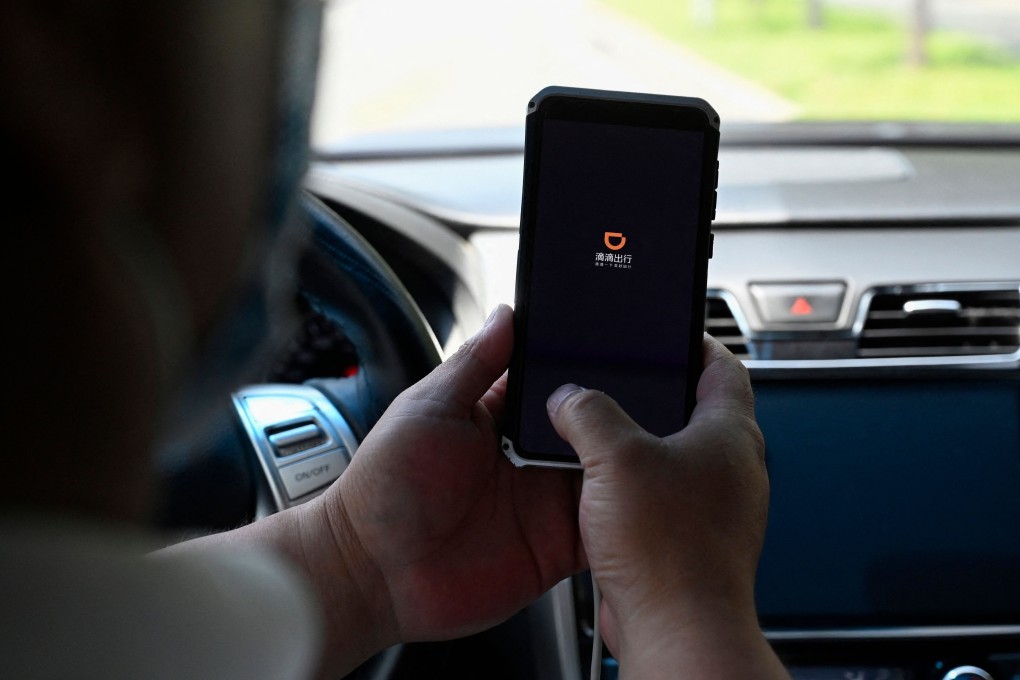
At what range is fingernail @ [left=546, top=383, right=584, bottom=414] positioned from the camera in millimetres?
1670

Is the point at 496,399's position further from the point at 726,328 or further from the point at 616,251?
the point at 726,328

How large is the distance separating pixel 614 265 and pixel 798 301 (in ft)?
2.88

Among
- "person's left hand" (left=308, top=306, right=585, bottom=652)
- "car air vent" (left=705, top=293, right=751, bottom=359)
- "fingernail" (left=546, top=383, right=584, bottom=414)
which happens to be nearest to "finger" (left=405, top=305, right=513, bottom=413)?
"person's left hand" (left=308, top=306, right=585, bottom=652)

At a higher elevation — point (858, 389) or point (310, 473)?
point (858, 389)

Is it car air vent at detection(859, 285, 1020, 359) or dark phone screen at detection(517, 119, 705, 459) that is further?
car air vent at detection(859, 285, 1020, 359)

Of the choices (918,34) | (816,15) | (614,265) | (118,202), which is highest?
(816,15)

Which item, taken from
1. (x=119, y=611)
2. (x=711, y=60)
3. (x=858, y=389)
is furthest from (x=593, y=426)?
(x=711, y=60)

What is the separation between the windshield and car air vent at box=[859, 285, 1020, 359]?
3.40 feet

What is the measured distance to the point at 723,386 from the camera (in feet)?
5.60

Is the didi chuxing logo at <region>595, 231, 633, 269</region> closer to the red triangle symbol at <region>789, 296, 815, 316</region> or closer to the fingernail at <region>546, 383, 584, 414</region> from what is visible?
the fingernail at <region>546, 383, 584, 414</region>

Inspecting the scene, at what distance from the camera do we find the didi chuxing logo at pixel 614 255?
6.01ft

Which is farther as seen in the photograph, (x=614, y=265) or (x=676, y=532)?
(x=614, y=265)

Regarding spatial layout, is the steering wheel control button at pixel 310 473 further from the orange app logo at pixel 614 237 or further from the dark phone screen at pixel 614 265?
the orange app logo at pixel 614 237

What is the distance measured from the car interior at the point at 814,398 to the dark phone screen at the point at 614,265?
0.44 metres
